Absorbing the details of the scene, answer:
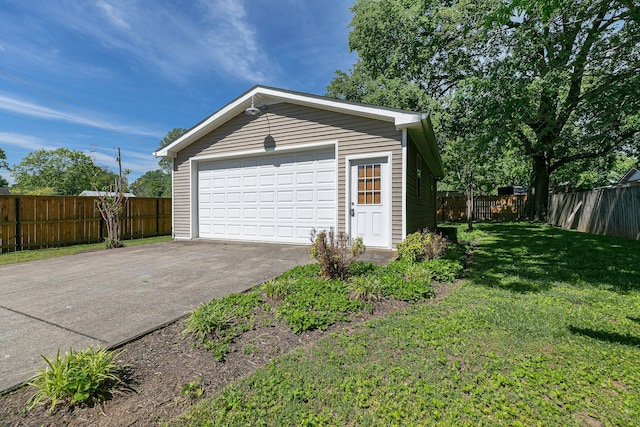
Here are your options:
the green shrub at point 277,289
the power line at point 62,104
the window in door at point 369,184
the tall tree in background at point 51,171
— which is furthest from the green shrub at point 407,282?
the tall tree in background at point 51,171

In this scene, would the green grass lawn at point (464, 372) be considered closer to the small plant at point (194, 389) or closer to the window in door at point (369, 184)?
the small plant at point (194, 389)

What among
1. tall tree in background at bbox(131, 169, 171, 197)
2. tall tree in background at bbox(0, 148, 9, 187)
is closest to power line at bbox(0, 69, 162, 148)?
tall tree in background at bbox(0, 148, 9, 187)

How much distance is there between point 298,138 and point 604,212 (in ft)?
37.1

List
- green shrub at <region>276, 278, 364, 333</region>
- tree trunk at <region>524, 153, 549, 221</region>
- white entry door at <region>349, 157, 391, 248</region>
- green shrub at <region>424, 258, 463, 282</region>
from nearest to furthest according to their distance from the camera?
green shrub at <region>276, 278, 364, 333</region>, green shrub at <region>424, 258, 463, 282</region>, white entry door at <region>349, 157, 391, 248</region>, tree trunk at <region>524, 153, 549, 221</region>

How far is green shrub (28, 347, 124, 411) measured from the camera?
1722mm

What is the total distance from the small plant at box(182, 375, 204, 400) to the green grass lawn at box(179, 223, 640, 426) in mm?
113

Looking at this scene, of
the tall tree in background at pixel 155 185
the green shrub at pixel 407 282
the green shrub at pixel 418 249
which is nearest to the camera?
the green shrub at pixel 407 282

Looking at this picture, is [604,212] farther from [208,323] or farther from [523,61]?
[208,323]

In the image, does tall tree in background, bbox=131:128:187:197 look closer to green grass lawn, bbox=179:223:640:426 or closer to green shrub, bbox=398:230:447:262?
green shrub, bbox=398:230:447:262

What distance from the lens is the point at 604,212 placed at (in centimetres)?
1035

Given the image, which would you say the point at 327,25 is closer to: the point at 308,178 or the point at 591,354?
the point at 308,178

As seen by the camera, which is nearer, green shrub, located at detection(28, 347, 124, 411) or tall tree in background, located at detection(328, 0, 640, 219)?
green shrub, located at detection(28, 347, 124, 411)

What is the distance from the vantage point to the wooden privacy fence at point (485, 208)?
19531mm

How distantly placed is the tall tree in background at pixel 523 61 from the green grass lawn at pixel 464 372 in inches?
192
